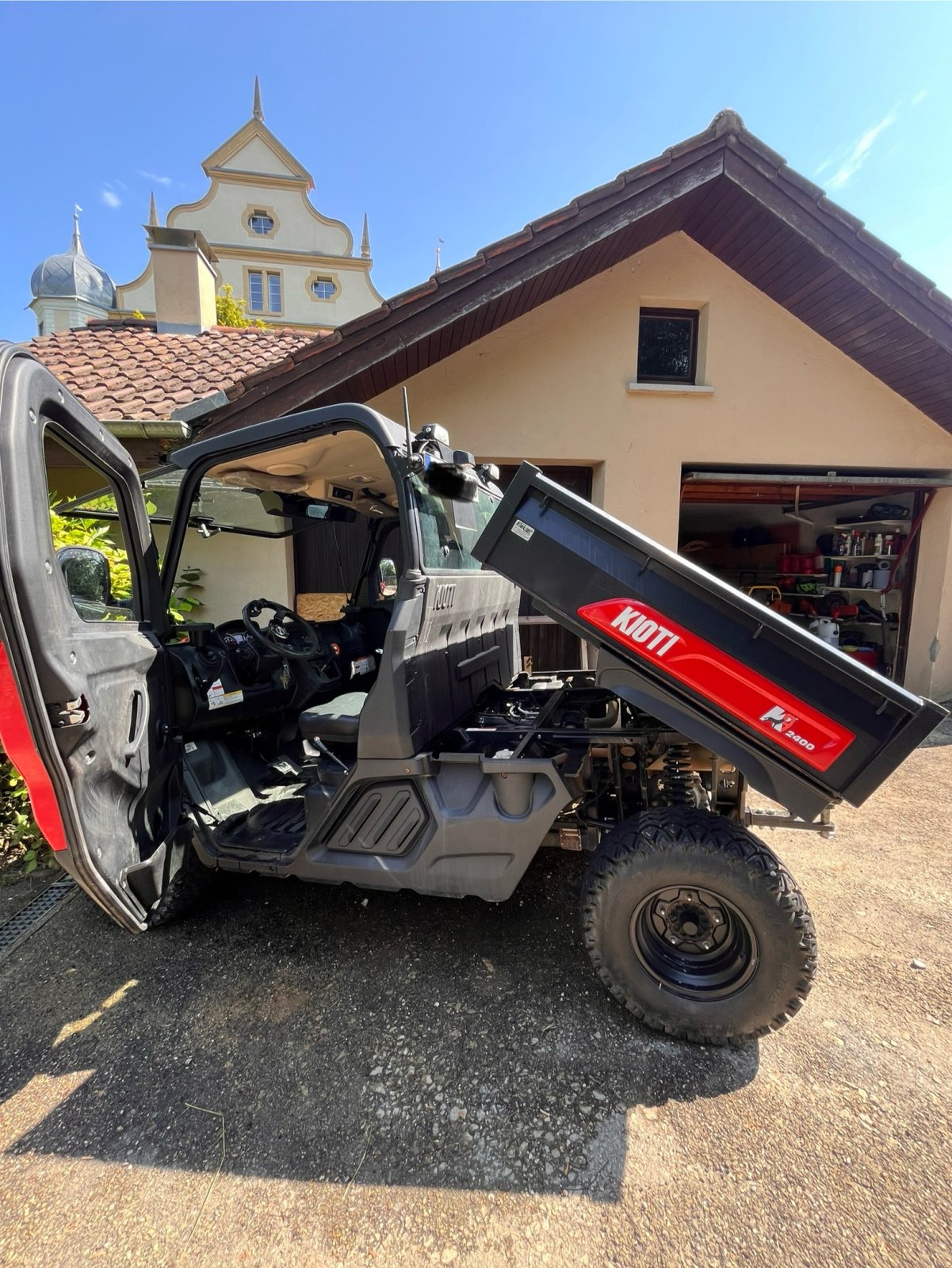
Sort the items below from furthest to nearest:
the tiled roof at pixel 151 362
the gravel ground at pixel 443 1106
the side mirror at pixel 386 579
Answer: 1. the tiled roof at pixel 151 362
2. the side mirror at pixel 386 579
3. the gravel ground at pixel 443 1106

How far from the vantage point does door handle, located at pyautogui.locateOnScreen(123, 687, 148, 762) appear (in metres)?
2.04

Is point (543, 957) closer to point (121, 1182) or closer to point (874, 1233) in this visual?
point (874, 1233)

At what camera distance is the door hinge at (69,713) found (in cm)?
161

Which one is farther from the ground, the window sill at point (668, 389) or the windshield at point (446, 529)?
the window sill at point (668, 389)

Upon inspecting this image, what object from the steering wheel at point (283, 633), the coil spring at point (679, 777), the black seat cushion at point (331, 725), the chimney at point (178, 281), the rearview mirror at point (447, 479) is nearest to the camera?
the rearview mirror at point (447, 479)

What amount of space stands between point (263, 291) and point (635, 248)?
2499 cm

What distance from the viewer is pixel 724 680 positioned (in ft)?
5.59

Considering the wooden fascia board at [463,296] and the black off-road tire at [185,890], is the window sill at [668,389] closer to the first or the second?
the wooden fascia board at [463,296]

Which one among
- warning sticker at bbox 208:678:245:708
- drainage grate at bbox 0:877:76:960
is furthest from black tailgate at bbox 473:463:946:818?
drainage grate at bbox 0:877:76:960

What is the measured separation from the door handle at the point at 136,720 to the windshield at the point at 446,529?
49.8 inches

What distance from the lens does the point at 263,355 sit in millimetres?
6113

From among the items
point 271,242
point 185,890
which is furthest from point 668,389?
point 271,242

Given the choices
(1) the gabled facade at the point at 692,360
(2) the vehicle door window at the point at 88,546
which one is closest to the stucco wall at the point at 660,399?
(1) the gabled facade at the point at 692,360

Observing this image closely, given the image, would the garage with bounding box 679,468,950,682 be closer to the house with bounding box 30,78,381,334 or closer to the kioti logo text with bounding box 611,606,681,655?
the kioti logo text with bounding box 611,606,681,655
